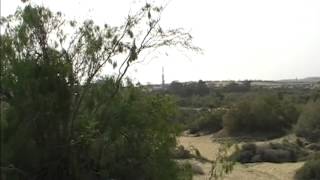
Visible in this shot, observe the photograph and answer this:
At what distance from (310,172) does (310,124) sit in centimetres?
1761

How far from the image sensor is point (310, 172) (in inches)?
1039

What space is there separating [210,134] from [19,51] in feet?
132

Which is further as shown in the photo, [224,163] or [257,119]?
[257,119]

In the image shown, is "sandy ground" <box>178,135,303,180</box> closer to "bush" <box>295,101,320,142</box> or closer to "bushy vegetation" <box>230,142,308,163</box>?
"bushy vegetation" <box>230,142,308,163</box>

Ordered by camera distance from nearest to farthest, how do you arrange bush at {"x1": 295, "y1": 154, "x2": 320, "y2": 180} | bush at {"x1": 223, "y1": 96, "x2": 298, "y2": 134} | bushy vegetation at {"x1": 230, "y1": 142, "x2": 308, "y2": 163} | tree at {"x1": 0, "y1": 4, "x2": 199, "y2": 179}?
1. tree at {"x1": 0, "y1": 4, "x2": 199, "y2": 179}
2. bush at {"x1": 295, "y1": 154, "x2": 320, "y2": 180}
3. bushy vegetation at {"x1": 230, "y1": 142, "x2": 308, "y2": 163}
4. bush at {"x1": 223, "y1": 96, "x2": 298, "y2": 134}

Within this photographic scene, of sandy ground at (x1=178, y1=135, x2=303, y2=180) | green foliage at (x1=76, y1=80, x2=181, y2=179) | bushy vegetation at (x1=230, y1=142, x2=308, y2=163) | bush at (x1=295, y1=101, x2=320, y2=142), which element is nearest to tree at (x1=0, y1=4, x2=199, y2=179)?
green foliage at (x1=76, y1=80, x2=181, y2=179)

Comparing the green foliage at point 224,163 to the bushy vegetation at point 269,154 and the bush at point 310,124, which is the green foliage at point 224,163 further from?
the bush at point 310,124

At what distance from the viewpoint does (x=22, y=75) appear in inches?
495

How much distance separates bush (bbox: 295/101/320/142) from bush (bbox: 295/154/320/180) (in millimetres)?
14803

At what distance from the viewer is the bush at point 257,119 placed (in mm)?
48250

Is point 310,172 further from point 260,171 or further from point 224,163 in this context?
point 224,163

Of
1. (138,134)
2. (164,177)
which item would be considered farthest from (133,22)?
(164,177)

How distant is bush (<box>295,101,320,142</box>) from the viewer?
4228 centimetres

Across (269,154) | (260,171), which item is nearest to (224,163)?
(260,171)
